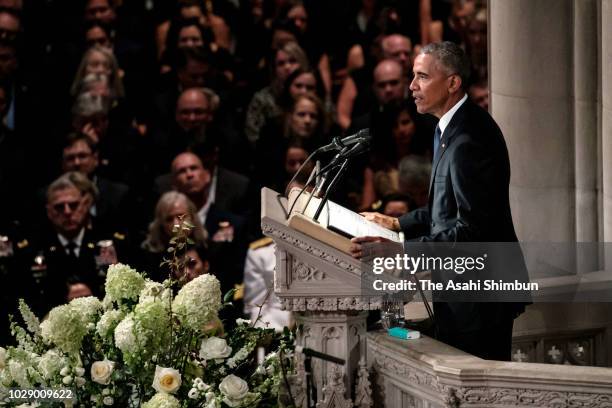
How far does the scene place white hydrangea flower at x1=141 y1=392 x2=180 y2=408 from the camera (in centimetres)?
319

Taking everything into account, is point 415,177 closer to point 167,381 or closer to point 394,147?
point 394,147

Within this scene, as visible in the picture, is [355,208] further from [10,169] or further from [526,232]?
[526,232]

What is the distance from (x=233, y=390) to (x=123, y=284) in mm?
452

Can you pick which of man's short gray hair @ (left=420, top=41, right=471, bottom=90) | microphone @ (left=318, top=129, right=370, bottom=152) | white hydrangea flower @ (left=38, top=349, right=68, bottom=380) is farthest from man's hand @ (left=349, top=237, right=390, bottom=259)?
white hydrangea flower @ (left=38, top=349, right=68, bottom=380)

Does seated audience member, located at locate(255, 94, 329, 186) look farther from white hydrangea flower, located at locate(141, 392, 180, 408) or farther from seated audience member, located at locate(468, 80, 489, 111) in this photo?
white hydrangea flower, located at locate(141, 392, 180, 408)

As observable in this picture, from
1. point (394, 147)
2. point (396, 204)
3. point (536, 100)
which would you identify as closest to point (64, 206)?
point (396, 204)

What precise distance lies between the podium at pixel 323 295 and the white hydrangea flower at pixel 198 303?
1.43 feet

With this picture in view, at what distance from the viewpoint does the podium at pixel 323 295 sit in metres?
3.73

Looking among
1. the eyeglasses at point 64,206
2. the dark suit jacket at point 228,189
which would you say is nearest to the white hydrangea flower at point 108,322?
the eyeglasses at point 64,206

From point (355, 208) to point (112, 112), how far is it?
2086mm

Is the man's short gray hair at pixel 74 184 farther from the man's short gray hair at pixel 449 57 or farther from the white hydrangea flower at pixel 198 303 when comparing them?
the white hydrangea flower at pixel 198 303

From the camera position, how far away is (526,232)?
212 inches

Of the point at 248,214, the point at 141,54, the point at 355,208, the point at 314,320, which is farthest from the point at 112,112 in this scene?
the point at 314,320

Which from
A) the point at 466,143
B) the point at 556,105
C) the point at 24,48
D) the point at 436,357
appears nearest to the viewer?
the point at 436,357
